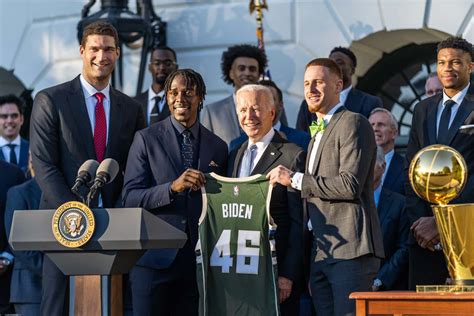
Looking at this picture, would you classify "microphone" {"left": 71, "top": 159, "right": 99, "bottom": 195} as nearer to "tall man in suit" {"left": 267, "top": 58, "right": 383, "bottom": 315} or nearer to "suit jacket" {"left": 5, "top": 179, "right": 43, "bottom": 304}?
"tall man in suit" {"left": 267, "top": 58, "right": 383, "bottom": 315}

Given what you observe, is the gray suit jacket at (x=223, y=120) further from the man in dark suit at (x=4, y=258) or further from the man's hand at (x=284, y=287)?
the man's hand at (x=284, y=287)

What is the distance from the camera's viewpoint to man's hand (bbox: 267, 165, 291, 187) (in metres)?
6.59

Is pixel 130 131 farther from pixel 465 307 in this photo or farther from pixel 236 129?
pixel 465 307

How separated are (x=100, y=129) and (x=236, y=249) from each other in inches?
41.2

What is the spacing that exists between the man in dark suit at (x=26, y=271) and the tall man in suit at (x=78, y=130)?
1.83 meters

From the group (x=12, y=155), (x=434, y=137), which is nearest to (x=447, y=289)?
(x=434, y=137)

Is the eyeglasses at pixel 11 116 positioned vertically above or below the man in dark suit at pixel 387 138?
above

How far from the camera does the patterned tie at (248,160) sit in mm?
6988

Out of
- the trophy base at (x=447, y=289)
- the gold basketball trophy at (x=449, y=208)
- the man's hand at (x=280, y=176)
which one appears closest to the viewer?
the trophy base at (x=447, y=289)

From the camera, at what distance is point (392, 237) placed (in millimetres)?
8039

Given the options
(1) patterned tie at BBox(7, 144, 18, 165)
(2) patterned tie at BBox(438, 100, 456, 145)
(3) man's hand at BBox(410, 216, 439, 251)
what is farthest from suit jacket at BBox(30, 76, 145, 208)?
(1) patterned tie at BBox(7, 144, 18, 165)

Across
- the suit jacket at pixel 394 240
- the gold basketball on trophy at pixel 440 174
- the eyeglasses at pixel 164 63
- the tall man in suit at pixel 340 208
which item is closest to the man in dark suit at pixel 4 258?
the eyeglasses at pixel 164 63

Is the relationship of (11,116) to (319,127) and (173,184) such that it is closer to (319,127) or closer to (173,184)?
(173,184)

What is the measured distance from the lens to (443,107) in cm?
745
